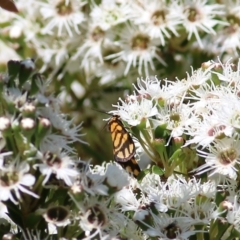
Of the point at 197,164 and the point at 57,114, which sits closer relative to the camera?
the point at 57,114

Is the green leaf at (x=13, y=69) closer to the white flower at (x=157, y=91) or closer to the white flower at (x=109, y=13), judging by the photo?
the white flower at (x=157, y=91)

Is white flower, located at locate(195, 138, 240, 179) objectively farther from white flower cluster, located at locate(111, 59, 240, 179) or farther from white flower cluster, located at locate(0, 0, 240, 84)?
white flower cluster, located at locate(0, 0, 240, 84)

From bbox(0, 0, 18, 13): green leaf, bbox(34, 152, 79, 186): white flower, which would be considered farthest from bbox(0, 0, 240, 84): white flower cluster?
bbox(34, 152, 79, 186): white flower

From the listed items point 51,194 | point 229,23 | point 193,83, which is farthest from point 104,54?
point 51,194

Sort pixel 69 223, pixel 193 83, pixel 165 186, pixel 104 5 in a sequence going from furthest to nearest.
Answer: pixel 104 5
pixel 193 83
pixel 165 186
pixel 69 223

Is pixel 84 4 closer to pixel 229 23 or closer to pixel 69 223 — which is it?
pixel 229 23

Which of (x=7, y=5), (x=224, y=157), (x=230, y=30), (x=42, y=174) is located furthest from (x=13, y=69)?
(x=230, y=30)
